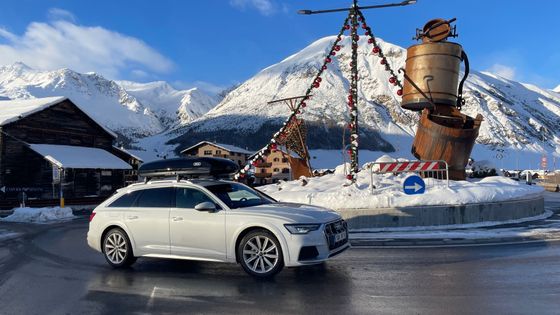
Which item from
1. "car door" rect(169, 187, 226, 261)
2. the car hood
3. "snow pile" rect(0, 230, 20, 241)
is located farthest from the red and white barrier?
"snow pile" rect(0, 230, 20, 241)

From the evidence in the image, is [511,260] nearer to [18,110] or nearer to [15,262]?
[15,262]

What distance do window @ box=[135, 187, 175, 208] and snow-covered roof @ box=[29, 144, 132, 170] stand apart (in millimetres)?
28785

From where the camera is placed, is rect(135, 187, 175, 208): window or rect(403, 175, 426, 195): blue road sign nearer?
rect(135, 187, 175, 208): window

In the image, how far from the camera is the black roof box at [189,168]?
9.33 metres

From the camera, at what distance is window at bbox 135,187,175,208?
880 cm

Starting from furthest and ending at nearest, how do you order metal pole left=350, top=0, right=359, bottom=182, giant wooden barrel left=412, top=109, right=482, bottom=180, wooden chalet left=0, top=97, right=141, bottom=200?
wooden chalet left=0, top=97, right=141, bottom=200 → giant wooden barrel left=412, top=109, right=482, bottom=180 → metal pole left=350, top=0, right=359, bottom=182

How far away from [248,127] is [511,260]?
176 meters

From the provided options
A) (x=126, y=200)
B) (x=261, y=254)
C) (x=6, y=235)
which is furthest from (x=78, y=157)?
(x=261, y=254)

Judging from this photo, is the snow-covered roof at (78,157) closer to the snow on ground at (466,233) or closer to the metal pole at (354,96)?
the metal pole at (354,96)

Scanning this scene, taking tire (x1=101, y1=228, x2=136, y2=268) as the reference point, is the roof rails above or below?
above

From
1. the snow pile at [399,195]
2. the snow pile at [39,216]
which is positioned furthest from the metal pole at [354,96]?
the snow pile at [39,216]

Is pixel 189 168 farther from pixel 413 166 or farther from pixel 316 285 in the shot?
pixel 413 166

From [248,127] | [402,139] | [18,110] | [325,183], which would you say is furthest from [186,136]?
[325,183]

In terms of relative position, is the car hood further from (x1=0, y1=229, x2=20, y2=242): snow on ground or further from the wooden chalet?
the wooden chalet
